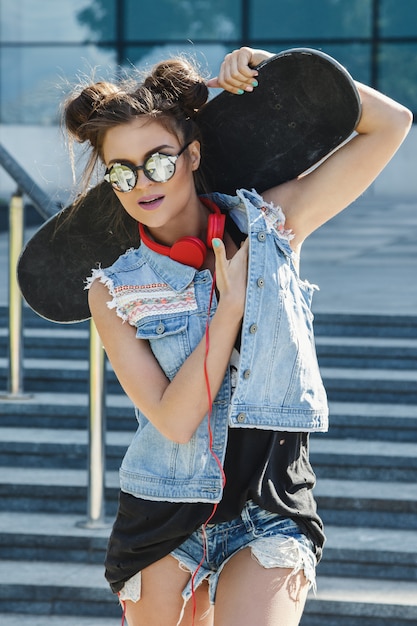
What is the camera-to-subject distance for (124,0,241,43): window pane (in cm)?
1595

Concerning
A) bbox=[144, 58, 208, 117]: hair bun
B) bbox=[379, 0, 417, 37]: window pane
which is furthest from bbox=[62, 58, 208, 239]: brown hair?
bbox=[379, 0, 417, 37]: window pane

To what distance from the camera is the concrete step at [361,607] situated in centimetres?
399

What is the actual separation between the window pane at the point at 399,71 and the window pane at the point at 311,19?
1.34ft

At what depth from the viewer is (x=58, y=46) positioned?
16.6 m

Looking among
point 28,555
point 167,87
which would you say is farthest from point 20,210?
point 167,87

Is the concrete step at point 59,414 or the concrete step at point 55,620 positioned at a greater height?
the concrete step at point 59,414

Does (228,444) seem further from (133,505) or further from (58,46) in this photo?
(58,46)

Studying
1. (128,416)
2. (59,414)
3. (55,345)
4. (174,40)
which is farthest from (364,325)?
(174,40)

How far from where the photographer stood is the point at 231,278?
7.48 feet

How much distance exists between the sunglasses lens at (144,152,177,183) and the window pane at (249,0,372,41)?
45.5 feet

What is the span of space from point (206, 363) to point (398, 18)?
46.6 ft

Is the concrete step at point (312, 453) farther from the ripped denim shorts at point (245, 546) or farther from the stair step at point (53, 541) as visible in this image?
the ripped denim shorts at point (245, 546)

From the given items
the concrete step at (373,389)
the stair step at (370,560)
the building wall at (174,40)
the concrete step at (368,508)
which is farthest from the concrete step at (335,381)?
the building wall at (174,40)

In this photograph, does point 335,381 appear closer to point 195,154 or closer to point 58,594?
point 58,594
